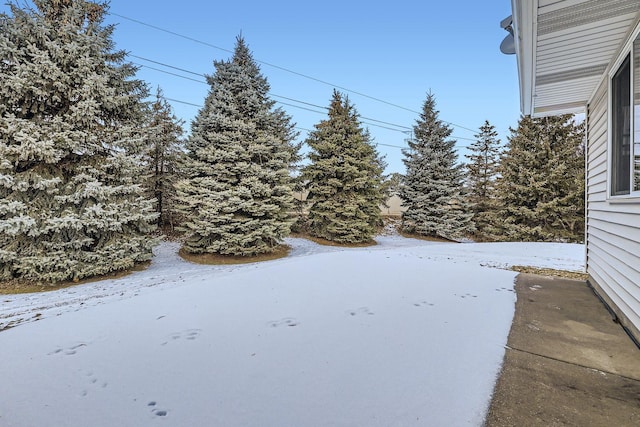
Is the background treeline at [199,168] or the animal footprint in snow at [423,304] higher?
the background treeline at [199,168]

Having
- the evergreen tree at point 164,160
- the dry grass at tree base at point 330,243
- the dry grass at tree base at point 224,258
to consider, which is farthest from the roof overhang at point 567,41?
the evergreen tree at point 164,160

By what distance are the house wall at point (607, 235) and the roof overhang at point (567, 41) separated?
0.31 metres

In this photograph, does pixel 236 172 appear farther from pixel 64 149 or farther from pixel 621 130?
pixel 621 130

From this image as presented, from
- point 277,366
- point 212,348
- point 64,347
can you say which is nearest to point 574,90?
point 277,366

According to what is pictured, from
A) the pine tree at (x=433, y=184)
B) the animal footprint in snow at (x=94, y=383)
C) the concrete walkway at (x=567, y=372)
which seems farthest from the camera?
the pine tree at (x=433, y=184)

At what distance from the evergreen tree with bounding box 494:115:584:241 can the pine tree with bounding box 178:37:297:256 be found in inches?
393

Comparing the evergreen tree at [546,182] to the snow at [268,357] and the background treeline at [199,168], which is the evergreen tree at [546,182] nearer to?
the background treeline at [199,168]

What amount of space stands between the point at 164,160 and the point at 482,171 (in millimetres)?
16970

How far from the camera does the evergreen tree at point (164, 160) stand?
1265cm

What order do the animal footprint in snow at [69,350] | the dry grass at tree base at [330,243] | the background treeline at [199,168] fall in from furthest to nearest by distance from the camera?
the dry grass at tree base at [330,243] → the background treeline at [199,168] → the animal footprint in snow at [69,350]

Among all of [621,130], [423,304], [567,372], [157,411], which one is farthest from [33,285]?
[621,130]

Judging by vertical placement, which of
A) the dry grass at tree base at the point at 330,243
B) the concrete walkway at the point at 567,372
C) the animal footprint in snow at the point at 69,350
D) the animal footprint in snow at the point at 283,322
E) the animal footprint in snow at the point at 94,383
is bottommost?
the dry grass at tree base at the point at 330,243

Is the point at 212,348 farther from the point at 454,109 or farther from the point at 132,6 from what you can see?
the point at 454,109

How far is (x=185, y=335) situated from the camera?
2.38 meters
